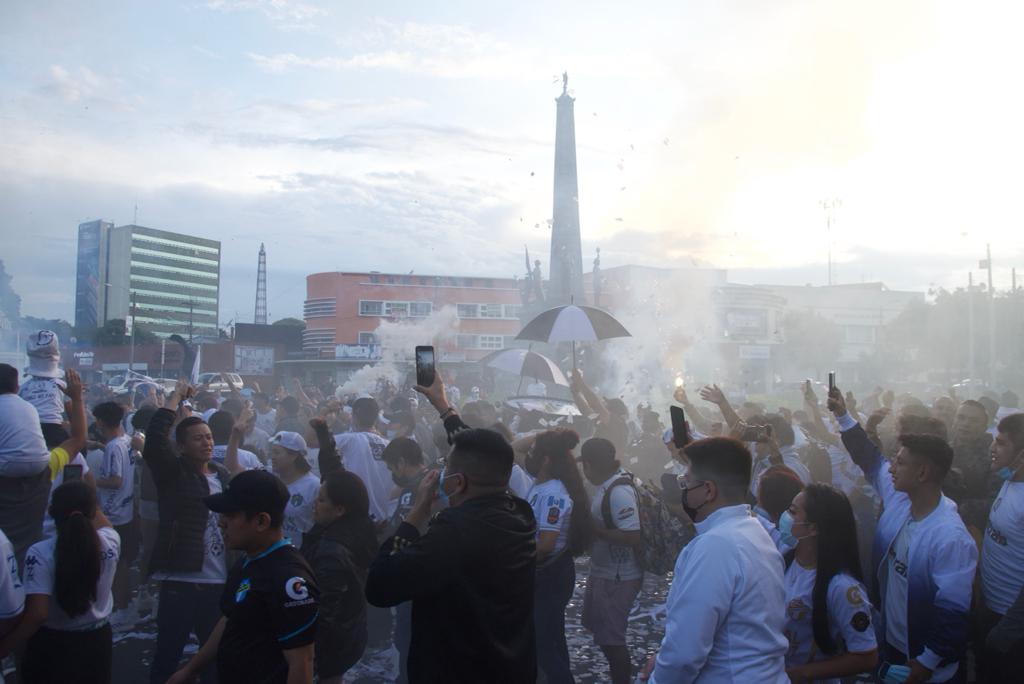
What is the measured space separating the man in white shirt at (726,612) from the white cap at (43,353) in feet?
16.0

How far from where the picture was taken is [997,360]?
44375mm

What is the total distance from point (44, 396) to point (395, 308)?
158 ft

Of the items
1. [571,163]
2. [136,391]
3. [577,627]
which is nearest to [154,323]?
[571,163]

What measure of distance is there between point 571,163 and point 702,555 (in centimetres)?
3753

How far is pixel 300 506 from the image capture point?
5.96 m

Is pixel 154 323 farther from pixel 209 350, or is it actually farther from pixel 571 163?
pixel 571 163

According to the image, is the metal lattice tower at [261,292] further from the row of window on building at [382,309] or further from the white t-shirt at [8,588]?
the white t-shirt at [8,588]

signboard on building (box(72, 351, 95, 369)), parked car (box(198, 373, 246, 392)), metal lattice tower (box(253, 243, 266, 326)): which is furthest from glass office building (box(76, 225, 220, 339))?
parked car (box(198, 373, 246, 392))

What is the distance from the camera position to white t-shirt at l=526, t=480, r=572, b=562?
17.7 ft

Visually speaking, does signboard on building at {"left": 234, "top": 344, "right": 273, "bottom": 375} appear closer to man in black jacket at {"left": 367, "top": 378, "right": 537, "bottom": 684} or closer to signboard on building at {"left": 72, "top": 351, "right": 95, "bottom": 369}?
signboard on building at {"left": 72, "top": 351, "right": 95, "bottom": 369}

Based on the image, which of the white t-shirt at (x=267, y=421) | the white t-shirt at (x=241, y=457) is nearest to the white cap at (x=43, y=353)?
the white t-shirt at (x=241, y=457)

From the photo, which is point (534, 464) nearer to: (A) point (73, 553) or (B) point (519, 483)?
(B) point (519, 483)

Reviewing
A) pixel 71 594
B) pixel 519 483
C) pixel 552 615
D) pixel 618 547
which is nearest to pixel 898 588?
pixel 618 547

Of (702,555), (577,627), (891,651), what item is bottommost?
(577,627)
